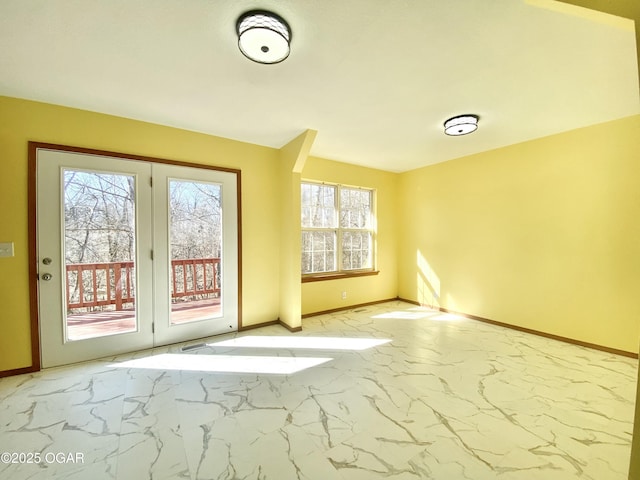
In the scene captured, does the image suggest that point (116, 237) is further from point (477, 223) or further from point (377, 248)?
point (477, 223)

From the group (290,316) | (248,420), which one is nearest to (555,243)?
(290,316)

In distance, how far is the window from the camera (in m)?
4.08

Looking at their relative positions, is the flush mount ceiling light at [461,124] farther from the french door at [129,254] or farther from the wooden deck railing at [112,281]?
the wooden deck railing at [112,281]

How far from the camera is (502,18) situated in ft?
4.78

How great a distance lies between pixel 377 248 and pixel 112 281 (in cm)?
381

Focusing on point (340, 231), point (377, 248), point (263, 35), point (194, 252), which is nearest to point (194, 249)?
point (194, 252)

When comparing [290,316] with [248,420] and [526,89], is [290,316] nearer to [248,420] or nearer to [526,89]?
[248,420]

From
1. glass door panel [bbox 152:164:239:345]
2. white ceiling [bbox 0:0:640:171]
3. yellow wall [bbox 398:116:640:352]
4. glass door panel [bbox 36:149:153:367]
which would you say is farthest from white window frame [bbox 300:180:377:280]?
glass door panel [bbox 36:149:153:367]

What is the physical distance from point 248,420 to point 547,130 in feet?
13.7

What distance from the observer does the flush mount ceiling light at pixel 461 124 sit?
261 cm

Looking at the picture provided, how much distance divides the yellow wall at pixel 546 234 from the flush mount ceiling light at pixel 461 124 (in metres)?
1.25

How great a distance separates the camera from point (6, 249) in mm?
2248

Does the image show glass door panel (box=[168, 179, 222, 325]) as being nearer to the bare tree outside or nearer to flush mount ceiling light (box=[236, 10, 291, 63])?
the bare tree outside

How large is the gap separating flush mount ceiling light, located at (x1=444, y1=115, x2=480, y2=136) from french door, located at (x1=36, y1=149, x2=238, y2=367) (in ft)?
8.41
